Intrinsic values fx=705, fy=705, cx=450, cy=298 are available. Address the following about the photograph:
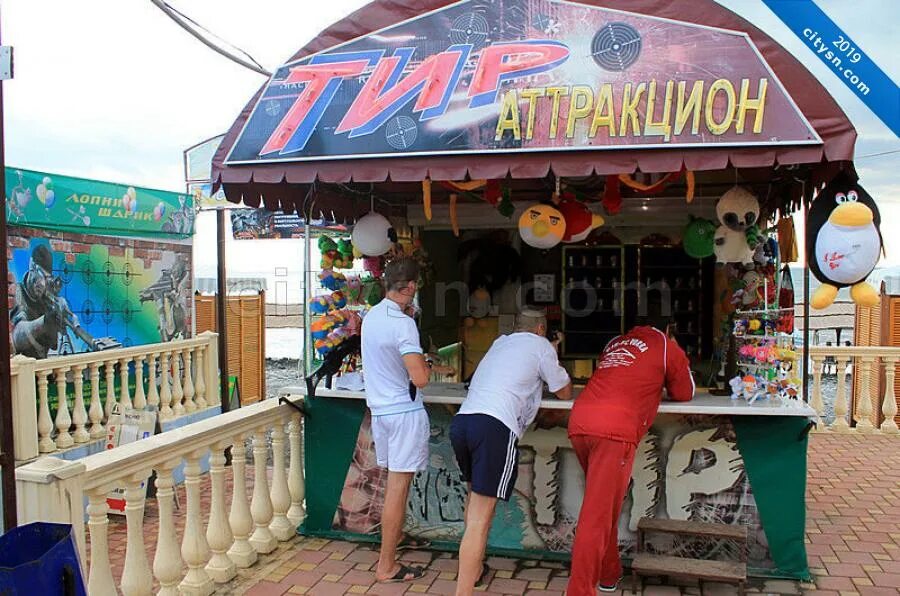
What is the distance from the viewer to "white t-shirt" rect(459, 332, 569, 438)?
3.55 m

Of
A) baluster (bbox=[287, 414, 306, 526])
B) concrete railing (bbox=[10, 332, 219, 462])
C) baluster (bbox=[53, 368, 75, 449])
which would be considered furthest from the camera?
baluster (bbox=[53, 368, 75, 449])

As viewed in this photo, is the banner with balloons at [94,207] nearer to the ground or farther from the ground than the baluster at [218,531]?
farther from the ground

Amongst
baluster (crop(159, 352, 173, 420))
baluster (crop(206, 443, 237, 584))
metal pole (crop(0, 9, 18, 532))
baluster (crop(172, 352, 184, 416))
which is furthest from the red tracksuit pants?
baluster (crop(172, 352, 184, 416))

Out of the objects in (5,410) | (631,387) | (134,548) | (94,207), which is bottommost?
(134,548)

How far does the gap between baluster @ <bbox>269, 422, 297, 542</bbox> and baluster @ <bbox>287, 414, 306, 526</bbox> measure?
0.24 feet

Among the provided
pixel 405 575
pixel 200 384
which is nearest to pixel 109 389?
pixel 200 384

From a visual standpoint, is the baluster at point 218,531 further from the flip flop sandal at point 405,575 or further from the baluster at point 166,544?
the flip flop sandal at point 405,575

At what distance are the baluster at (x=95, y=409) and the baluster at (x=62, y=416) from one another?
1.02ft

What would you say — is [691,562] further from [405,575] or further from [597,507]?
[405,575]

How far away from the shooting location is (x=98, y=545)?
120 inches

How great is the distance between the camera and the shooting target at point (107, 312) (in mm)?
8656

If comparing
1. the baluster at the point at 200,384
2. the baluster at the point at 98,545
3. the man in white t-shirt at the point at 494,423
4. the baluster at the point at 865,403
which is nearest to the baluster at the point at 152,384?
the baluster at the point at 200,384

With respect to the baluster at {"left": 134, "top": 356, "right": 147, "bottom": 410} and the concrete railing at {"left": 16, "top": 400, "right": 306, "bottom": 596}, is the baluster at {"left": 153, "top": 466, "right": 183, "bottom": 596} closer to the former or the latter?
the concrete railing at {"left": 16, "top": 400, "right": 306, "bottom": 596}

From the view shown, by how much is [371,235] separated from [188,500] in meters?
2.13
